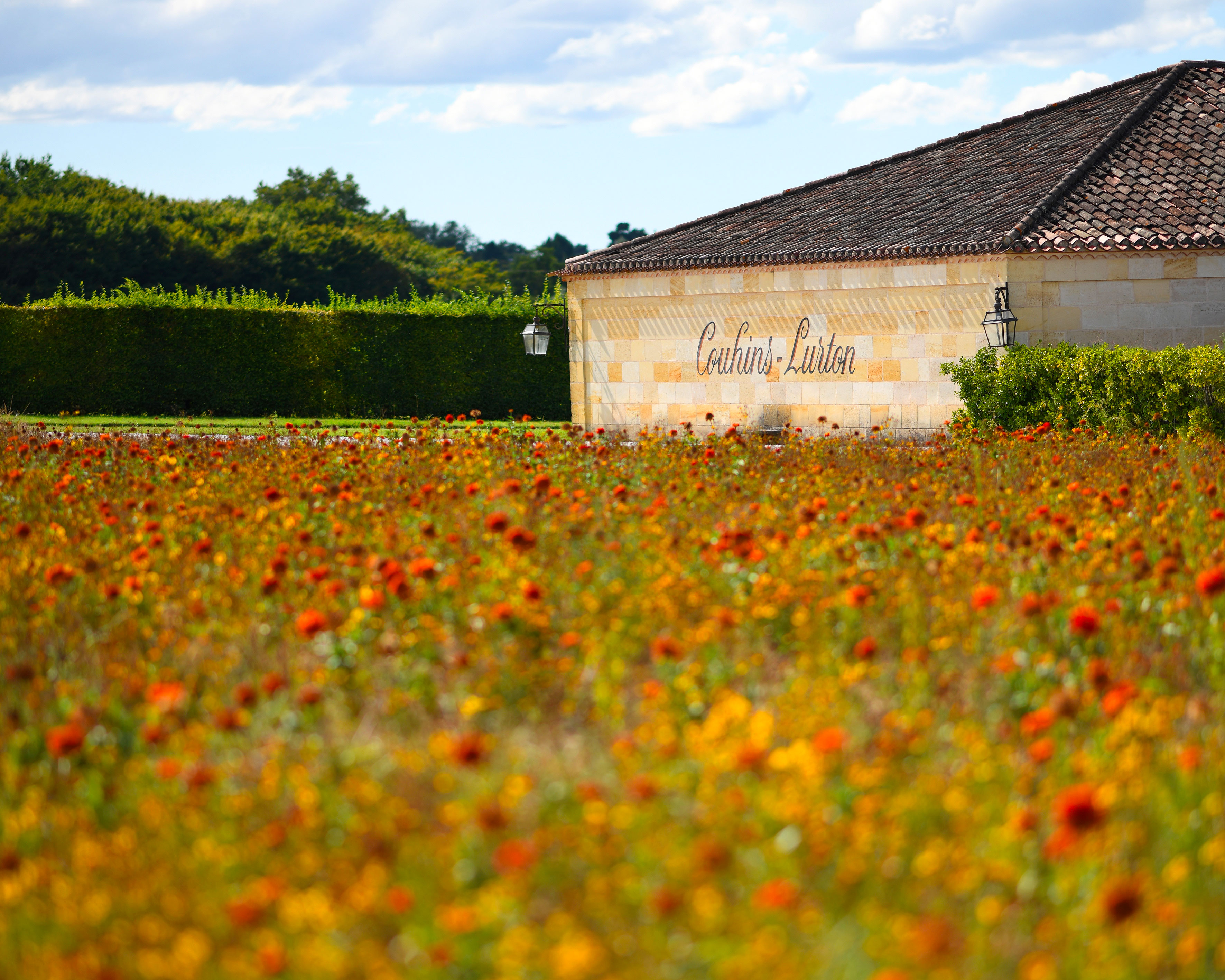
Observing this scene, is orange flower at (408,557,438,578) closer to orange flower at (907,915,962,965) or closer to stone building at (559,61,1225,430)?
orange flower at (907,915,962,965)

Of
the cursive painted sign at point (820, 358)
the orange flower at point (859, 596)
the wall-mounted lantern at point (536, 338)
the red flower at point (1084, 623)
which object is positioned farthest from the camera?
the wall-mounted lantern at point (536, 338)

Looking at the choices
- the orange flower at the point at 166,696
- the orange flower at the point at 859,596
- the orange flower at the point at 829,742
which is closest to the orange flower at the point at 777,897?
the orange flower at the point at 829,742

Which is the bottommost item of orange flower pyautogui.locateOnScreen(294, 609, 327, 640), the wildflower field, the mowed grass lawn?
the wildflower field

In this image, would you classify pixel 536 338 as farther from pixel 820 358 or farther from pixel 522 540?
pixel 522 540

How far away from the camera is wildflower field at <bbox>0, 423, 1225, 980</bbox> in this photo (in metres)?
2.91

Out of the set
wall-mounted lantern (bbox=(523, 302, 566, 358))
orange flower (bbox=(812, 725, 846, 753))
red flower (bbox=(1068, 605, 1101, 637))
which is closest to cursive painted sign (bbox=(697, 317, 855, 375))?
wall-mounted lantern (bbox=(523, 302, 566, 358))

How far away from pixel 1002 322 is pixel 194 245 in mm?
39787

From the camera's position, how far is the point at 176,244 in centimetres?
5122

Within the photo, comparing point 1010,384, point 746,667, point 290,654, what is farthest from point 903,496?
point 1010,384

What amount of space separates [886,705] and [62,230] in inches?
1864

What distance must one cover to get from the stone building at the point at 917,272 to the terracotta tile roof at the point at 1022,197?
1.7 inches

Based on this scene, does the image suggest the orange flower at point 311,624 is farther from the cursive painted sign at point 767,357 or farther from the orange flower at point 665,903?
the cursive painted sign at point 767,357

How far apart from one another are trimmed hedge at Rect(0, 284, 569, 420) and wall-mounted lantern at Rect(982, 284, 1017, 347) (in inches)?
493

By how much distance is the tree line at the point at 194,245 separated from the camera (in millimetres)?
46000
